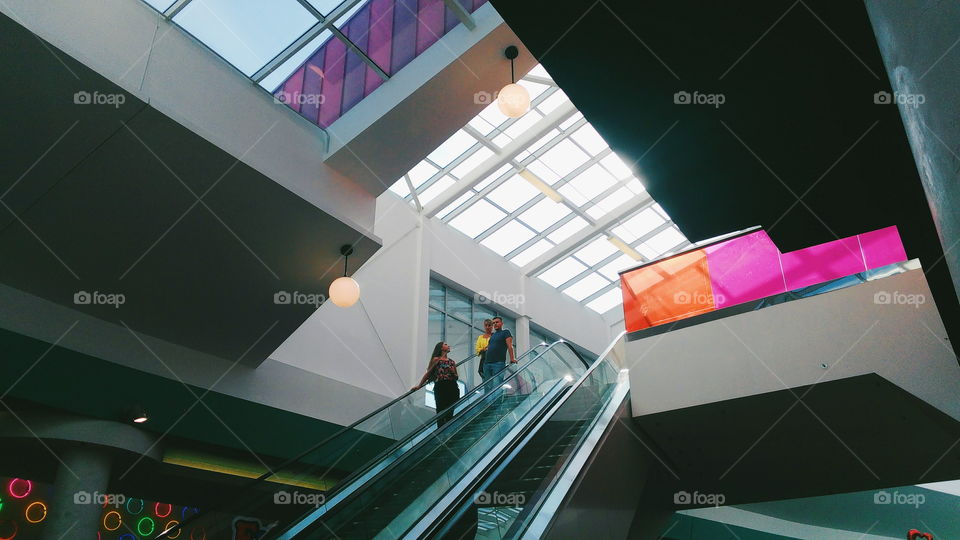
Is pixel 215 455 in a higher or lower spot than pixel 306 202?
lower

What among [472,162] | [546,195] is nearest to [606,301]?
[546,195]

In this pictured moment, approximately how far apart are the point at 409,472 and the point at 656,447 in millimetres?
4729

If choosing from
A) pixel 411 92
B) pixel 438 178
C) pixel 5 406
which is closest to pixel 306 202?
pixel 411 92

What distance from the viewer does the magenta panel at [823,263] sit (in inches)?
A: 324

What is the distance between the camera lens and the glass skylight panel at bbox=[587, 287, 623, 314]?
75.7 feet

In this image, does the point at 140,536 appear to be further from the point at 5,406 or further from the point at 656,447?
the point at 656,447

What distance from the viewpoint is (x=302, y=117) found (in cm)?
773

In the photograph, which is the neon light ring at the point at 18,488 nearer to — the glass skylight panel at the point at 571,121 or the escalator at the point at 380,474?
the escalator at the point at 380,474

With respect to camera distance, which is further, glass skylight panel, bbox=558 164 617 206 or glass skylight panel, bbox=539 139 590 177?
glass skylight panel, bbox=558 164 617 206

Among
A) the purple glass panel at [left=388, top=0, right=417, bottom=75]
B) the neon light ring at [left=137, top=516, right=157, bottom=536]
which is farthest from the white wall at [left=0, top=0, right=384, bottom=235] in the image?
the neon light ring at [left=137, top=516, right=157, bottom=536]

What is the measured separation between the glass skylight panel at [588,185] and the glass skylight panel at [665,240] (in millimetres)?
3429
